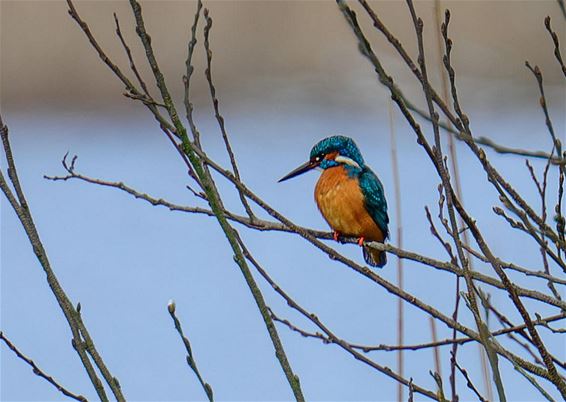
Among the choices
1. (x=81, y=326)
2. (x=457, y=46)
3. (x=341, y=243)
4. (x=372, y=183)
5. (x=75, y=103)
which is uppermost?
(x=457, y=46)

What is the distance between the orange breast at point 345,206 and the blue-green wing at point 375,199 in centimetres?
1

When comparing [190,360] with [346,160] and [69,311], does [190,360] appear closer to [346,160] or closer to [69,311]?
[69,311]

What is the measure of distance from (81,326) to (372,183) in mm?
1137

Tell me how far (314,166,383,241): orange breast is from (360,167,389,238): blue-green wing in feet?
0.04

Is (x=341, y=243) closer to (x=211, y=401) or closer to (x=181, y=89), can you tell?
(x=211, y=401)

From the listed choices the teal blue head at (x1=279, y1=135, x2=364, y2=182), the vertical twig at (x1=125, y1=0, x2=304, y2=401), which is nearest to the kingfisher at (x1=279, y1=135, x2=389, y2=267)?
the teal blue head at (x1=279, y1=135, x2=364, y2=182)

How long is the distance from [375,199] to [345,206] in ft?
0.30

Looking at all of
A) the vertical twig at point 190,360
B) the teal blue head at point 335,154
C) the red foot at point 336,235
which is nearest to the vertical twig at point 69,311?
the vertical twig at point 190,360

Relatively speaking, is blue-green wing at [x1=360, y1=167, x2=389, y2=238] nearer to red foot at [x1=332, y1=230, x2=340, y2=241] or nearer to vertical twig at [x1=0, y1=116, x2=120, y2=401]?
red foot at [x1=332, y1=230, x2=340, y2=241]

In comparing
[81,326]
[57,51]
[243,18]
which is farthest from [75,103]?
[81,326]

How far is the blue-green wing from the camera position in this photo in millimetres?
2238

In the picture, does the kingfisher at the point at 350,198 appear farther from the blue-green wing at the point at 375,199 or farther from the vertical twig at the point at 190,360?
the vertical twig at the point at 190,360

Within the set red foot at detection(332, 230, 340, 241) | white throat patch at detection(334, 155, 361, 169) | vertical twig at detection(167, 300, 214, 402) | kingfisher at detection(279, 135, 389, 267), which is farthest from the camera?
white throat patch at detection(334, 155, 361, 169)

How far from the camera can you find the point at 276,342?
1.18m
